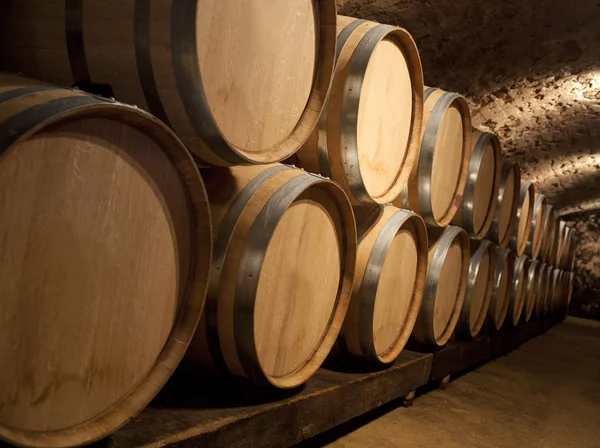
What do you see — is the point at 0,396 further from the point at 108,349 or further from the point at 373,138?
the point at 373,138

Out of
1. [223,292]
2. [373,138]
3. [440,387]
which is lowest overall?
[440,387]

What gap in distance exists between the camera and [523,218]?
19.3ft

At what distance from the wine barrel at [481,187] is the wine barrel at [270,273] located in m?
1.78

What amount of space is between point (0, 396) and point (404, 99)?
7.44ft

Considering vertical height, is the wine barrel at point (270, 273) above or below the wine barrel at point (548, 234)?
below

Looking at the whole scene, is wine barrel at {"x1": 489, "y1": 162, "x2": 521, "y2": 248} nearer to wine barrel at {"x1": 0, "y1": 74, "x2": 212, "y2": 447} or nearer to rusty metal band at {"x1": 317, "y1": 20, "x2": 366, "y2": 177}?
rusty metal band at {"x1": 317, "y1": 20, "x2": 366, "y2": 177}

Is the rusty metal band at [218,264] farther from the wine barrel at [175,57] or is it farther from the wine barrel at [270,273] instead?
the wine barrel at [175,57]

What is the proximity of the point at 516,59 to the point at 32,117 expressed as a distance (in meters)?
5.14

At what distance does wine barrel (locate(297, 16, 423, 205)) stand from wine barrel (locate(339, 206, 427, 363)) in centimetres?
18

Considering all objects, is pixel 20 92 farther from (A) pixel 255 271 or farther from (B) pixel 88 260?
(A) pixel 255 271

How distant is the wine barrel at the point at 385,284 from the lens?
9.59 feet

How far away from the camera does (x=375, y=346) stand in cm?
305

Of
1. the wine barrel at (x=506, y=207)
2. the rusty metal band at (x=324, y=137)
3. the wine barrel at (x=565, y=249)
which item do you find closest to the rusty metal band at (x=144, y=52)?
the rusty metal band at (x=324, y=137)

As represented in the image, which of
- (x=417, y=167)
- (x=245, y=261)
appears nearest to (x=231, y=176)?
(x=245, y=261)
